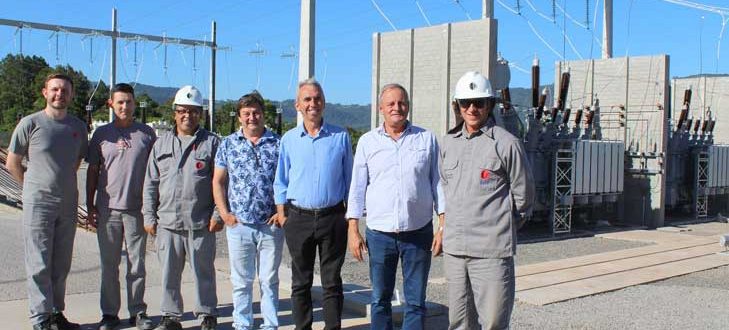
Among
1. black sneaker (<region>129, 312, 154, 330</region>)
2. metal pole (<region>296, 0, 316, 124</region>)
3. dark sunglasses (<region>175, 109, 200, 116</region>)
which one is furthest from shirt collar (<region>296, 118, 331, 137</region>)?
metal pole (<region>296, 0, 316, 124</region>)

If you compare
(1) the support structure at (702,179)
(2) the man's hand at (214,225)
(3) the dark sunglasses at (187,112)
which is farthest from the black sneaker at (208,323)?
(1) the support structure at (702,179)

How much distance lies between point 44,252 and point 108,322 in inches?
27.8

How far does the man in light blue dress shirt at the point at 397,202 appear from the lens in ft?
14.8

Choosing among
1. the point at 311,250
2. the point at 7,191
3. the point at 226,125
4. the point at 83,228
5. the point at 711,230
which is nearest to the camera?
the point at 311,250

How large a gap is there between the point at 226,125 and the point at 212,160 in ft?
157

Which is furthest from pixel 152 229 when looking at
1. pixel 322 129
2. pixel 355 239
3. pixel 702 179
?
pixel 702 179

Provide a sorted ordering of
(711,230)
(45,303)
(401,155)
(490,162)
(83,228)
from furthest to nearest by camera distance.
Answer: (711,230), (83,228), (45,303), (401,155), (490,162)

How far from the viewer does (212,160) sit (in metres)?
5.33

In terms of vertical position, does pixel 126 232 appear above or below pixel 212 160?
below

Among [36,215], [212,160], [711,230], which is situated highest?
[212,160]

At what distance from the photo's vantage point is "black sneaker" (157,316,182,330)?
17.8 ft

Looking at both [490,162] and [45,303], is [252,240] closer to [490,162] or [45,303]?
[45,303]

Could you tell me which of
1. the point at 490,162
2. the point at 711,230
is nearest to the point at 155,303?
the point at 490,162

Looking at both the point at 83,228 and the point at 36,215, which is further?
the point at 83,228
